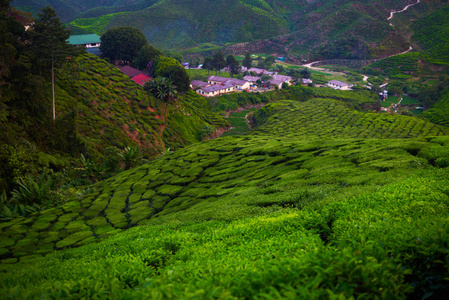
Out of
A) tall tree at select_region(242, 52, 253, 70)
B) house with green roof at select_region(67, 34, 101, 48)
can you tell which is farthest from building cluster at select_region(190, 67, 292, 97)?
house with green roof at select_region(67, 34, 101, 48)

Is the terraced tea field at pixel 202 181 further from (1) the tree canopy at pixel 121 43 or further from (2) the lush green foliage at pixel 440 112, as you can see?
(2) the lush green foliage at pixel 440 112

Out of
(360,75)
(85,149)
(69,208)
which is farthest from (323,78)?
(69,208)

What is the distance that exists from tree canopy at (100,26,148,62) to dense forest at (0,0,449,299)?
19690mm

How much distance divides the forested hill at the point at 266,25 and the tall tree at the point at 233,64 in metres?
40.8

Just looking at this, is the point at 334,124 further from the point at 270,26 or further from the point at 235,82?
the point at 270,26

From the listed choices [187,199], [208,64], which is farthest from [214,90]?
[187,199]

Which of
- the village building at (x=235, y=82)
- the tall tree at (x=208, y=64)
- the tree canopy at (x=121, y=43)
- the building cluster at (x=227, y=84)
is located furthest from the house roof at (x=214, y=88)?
the tall tree at (x=208, y=64)

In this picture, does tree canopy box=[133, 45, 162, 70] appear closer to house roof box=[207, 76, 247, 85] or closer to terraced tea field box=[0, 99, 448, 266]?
house roof box=[207, 76, 247, 85]

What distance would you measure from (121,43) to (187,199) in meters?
51.4

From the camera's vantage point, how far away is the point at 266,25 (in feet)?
454

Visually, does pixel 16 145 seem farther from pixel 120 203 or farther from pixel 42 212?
pixel 120 203

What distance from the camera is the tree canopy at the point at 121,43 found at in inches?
2071

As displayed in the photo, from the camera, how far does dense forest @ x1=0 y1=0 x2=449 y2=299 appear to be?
129 inches

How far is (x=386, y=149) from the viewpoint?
1054cm
